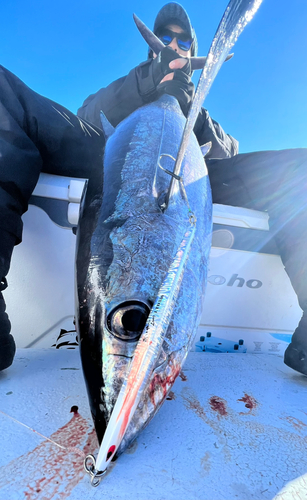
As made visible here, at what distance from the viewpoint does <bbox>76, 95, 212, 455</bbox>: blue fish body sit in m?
0.56

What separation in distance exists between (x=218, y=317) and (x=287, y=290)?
0.58m

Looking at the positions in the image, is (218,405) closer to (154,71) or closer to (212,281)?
(212,281)

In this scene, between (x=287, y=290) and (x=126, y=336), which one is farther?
(x=287, y=290)

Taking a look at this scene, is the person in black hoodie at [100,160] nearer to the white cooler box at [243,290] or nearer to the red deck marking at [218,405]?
the white cooler box at [243,290]

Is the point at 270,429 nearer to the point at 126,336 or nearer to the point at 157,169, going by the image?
the point at 126,336

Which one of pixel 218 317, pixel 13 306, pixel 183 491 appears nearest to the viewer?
pixel 183 491

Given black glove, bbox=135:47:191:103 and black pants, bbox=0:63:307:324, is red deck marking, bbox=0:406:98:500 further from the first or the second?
black glove, bbox=135:47:191:103

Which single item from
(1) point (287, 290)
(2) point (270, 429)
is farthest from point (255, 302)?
(2) point (270, 429)

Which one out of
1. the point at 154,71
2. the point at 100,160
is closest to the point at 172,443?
the point at 100,160

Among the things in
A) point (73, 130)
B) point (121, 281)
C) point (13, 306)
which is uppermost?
point (73, 130)

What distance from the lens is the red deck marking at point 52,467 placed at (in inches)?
18.5

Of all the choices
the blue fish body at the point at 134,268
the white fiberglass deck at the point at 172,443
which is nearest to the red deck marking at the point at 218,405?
the white fiberglass deck at the point at 172,443

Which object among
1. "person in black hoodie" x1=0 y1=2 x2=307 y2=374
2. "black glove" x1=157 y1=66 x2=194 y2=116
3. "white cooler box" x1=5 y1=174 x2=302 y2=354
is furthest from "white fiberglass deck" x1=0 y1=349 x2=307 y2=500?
"black glove" x1=157 y1=66 x2=194 y2=116

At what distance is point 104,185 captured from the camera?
2.95 feet
